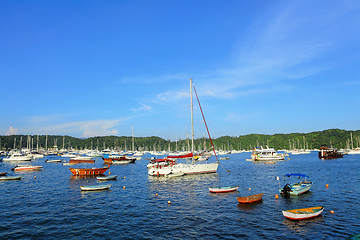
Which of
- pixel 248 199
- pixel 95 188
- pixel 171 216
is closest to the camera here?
pixel 171 216

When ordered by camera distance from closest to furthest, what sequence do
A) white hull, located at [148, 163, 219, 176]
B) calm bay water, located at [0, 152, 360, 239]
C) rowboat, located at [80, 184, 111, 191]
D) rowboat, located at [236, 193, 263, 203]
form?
1. calm bay water, located at [0, 152, 360, 239]
2. rowboat, located at [236, 193, 263, 203]
3. rowboat, located at [80, 184, 111, 191]
4. white hull, located at [148, 163, 219, 176]

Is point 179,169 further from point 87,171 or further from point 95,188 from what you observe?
point 87,171

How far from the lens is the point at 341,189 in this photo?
3928 cm

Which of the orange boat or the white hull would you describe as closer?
the white hull

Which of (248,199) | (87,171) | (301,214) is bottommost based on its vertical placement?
(248,199)

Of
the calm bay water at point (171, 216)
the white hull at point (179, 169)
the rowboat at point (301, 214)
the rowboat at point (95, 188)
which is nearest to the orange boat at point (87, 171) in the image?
the white hull at point (179, 169)

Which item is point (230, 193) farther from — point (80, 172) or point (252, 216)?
point (80, 172)

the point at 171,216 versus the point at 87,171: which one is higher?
the point at 87,171


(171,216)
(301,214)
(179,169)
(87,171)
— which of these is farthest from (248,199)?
(87,171)

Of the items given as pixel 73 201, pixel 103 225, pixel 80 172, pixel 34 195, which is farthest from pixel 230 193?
pixel 80 172

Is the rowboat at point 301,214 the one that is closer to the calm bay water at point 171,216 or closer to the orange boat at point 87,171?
the calm bay water at point 171,216

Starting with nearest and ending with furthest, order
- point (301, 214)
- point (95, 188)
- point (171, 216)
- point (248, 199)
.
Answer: point (301, 214) < point (171, 216) < point (248, 199) < point (95, 188)

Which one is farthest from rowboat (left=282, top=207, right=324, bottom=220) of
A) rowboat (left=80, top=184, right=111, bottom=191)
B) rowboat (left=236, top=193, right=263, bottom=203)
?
rowboat (left=80, top=184, right=111, bottom=191)

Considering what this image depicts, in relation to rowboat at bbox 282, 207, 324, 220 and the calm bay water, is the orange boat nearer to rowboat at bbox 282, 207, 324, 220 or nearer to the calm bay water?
the calm bay water
